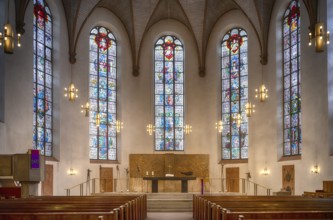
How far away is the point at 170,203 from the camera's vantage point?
2814 centimetres

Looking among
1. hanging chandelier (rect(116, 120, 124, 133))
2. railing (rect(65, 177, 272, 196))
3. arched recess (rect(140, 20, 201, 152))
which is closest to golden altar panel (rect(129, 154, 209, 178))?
railing (rect(65, 177, 272, 196))

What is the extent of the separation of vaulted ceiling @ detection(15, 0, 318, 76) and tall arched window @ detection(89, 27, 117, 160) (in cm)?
164

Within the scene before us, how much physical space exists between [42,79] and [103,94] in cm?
565

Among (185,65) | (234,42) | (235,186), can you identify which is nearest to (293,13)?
(234,42)

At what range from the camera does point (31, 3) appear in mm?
29219

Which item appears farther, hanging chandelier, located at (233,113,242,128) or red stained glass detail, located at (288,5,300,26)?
hanging chandelier, located at (233,113,242,128)

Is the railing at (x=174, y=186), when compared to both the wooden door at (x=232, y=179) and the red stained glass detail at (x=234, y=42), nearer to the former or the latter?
the wooden door at (x=232, y=179)

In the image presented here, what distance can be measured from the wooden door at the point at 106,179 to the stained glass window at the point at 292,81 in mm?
11596

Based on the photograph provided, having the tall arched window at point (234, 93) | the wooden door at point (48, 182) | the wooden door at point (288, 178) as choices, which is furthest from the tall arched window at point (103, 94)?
the wooden door at point (288, 178)

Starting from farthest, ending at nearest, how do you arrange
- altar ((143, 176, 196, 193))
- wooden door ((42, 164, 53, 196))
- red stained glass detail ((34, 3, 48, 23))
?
altar ((143, 176, 196, 193)), red stained glass detail ((34, 3, 48, 23)), wooden door ((42, 164, 53, 196))

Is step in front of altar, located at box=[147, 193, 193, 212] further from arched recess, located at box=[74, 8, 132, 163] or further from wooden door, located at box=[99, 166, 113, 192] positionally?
arched recess, located at box=[74, 8, 132, 163]

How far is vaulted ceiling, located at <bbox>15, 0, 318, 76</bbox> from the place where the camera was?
110 ft

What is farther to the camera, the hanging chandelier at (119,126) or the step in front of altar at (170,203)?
the hanging chandelier at (119,126)

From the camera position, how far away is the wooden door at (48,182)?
96.4 feet
